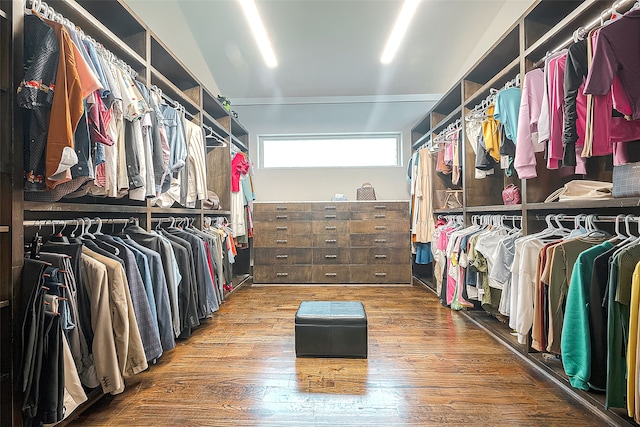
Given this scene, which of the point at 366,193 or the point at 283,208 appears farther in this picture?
the point at 366,193

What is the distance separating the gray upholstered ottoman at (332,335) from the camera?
2.16 meters

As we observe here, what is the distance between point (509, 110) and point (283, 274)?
3179 millimetres

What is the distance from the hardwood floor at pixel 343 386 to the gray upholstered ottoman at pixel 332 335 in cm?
6

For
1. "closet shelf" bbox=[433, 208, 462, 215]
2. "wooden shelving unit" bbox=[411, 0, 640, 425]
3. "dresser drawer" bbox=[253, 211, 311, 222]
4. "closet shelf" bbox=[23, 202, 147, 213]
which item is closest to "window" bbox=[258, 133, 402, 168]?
"dresser drawer" bbox=[253, 211, 311, 222]

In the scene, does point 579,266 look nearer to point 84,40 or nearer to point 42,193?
point 42,193

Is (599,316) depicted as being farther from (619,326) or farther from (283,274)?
(283,274)

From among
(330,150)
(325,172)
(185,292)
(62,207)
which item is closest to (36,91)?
(62,207)

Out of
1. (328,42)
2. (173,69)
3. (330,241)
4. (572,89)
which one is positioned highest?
(328,42)

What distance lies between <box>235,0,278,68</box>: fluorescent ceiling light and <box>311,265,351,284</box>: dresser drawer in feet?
8.78

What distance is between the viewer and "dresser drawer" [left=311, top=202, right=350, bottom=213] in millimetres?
4461

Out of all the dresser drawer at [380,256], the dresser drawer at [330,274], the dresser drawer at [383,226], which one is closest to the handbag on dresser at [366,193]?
the dresser drawer at [383,226]

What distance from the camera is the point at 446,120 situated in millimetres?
3707

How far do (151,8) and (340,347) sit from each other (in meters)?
3.45

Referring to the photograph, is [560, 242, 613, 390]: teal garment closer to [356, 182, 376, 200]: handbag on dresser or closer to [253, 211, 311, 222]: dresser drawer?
[253, 211, 311, 222]: dresser drawer
